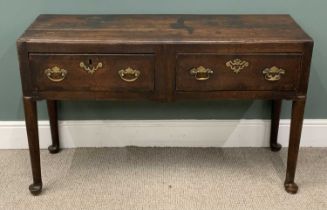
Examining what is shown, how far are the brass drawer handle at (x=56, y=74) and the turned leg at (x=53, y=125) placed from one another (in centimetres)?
44

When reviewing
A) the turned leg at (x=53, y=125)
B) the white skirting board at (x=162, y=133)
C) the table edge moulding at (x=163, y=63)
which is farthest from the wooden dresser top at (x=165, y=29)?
the white skirting board at (x=162, y=133)

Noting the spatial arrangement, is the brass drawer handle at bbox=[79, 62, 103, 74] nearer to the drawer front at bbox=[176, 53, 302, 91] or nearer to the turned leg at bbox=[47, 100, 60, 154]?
the drawer front at bbox=[176, 53, 302, 91]

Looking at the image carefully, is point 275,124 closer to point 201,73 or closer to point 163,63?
point 201,73

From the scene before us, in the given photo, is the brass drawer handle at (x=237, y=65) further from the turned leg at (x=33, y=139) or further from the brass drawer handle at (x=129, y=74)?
the turned leg at (x=33, y=139)

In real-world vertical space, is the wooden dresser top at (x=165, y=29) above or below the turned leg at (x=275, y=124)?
above

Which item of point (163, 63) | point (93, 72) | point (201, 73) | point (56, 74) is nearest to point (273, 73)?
point (201, 73)

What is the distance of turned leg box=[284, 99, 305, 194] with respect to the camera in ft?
5.51

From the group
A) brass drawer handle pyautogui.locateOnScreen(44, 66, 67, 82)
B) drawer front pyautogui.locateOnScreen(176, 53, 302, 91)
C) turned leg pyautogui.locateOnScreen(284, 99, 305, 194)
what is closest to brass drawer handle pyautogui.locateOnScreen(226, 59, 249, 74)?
drawer front pyautogui.locateOnScreen(176, 53, 302, 91)

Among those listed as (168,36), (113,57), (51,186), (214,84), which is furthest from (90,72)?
(51,186)

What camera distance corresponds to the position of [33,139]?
1729mm

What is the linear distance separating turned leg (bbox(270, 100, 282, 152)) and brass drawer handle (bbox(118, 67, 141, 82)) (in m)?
0.75

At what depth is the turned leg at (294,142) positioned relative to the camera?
168 centimetres

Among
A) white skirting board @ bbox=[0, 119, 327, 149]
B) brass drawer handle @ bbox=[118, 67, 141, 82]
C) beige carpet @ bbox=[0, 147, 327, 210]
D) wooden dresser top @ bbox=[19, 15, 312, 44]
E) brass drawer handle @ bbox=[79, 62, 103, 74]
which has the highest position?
wooden dresser top @ bbox=[19, 15, 312, 44]

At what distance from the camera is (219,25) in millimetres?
1720
